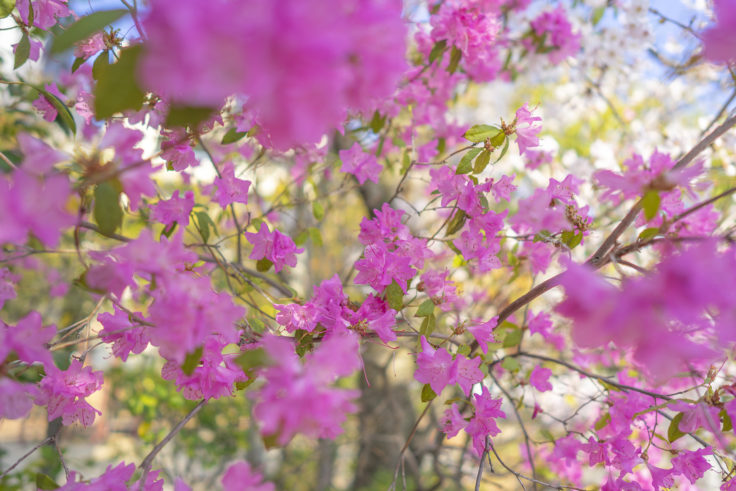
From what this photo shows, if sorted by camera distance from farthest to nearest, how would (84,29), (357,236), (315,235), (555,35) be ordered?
(555,35)
(315,235)
(357,236)
(84,29)

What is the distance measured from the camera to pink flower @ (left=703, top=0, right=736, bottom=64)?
0.53 m

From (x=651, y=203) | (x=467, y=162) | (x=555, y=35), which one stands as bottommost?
(x=651, y=203)

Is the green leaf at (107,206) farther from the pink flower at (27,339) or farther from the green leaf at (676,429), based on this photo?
the green leaf at (676,429)

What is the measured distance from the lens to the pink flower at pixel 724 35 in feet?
1.74

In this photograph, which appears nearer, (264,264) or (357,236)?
(264,264)

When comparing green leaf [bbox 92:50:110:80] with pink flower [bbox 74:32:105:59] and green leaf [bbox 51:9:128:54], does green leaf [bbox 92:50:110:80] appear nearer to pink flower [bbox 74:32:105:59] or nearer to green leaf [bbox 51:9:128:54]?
pink flower [bbox 74:32:105:59]

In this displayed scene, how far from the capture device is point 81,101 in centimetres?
120

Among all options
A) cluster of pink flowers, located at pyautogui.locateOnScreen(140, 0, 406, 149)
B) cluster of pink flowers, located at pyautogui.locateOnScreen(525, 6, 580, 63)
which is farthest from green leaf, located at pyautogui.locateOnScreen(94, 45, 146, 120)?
cluster of pink flowers, located at pyautogui.locateOnScreen(525, 6, 580, 63)

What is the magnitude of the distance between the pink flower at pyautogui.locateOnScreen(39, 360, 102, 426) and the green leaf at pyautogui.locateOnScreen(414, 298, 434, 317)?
2.28ft

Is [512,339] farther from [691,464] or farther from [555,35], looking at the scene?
[555,35]

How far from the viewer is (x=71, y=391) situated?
0.95m

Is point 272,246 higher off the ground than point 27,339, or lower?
higher

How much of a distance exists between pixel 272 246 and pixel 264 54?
766 millimetres

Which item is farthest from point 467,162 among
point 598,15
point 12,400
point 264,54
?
point 598,15
